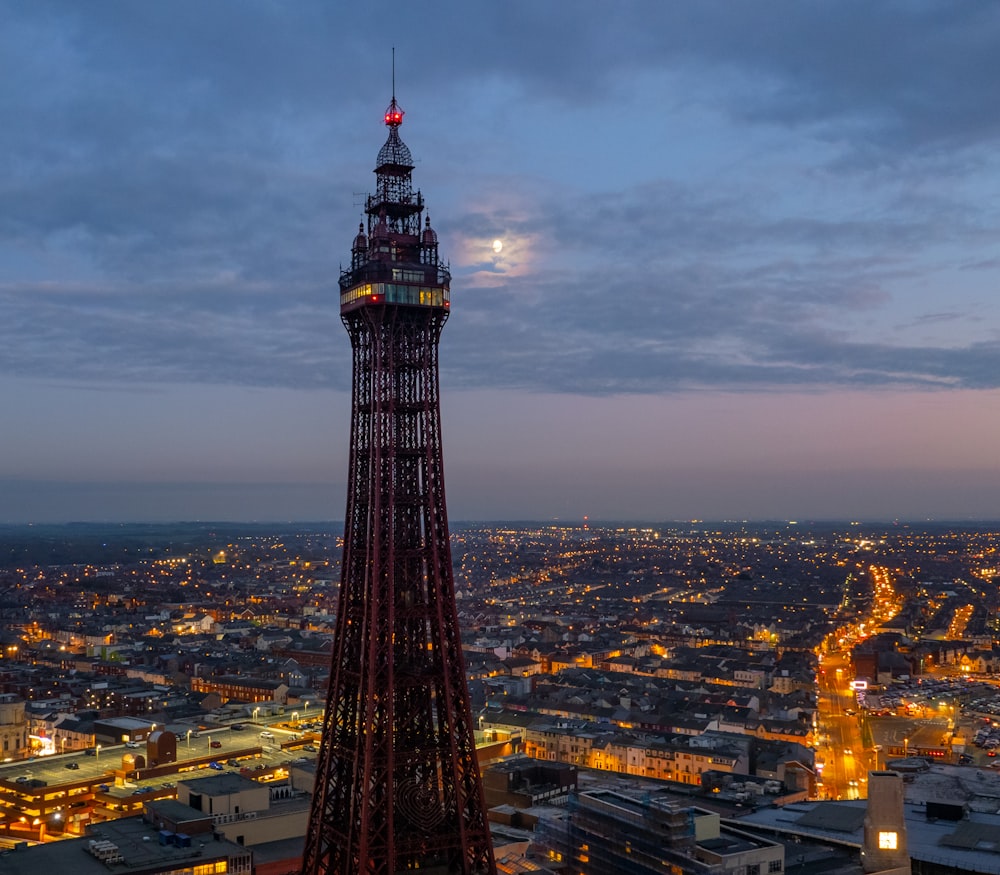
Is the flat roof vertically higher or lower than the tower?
lower

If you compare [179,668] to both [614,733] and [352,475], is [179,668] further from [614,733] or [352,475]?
[352,475]

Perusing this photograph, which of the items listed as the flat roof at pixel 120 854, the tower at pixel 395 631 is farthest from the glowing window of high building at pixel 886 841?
the flat roof at pixel 120 854

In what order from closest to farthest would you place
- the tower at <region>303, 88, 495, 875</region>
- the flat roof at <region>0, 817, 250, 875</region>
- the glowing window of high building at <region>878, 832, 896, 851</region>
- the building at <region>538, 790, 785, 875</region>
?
the tower at <region>303, 88, 495, 875</region> → the glowing window of high building at <region>878, 832, 896, 851</region> → the building at <region>538, 790, 785, 875</region> → the flat roof at <region>0, 817, 250, 875</region>

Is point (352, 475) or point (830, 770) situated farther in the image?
point (830, 770)

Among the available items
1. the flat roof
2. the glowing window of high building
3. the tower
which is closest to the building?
the glowing window of high building

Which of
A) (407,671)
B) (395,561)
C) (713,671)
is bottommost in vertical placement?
(713,671)

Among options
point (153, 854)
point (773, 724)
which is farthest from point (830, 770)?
point (153, 854)

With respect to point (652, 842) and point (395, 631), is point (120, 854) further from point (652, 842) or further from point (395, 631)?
point (395, 631)

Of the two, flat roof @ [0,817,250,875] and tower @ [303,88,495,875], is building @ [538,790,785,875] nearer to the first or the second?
flat roof @ [0,817,250,875]

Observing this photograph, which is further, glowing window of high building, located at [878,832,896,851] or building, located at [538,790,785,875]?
building, located at [538,790,785,875]
